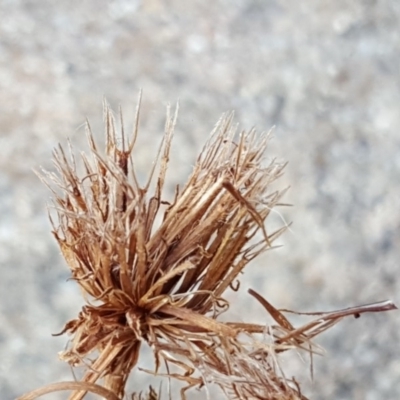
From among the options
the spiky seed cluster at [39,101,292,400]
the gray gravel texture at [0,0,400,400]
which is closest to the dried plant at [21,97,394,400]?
the spiky seed cluster at [39,101,292,400]

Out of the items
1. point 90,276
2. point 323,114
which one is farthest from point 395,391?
point 90,276

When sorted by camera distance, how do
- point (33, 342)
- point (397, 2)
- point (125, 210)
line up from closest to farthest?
1. point (125, 210)
2. point (33, 342)
3. point (397, 2)

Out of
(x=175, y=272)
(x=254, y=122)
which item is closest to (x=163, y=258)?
(x=175, y=272)

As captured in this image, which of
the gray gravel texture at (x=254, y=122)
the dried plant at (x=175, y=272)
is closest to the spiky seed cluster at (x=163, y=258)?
the dried plant at (x=175, y=272)

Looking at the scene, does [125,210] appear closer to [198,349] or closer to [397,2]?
[198,349]

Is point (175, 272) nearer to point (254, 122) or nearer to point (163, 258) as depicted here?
point (163, 258)

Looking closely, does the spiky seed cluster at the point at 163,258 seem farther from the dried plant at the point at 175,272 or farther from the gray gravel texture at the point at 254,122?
the gray gravel texture at the point at 254,122

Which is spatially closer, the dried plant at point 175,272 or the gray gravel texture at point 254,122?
the dried plant at point 175,272
